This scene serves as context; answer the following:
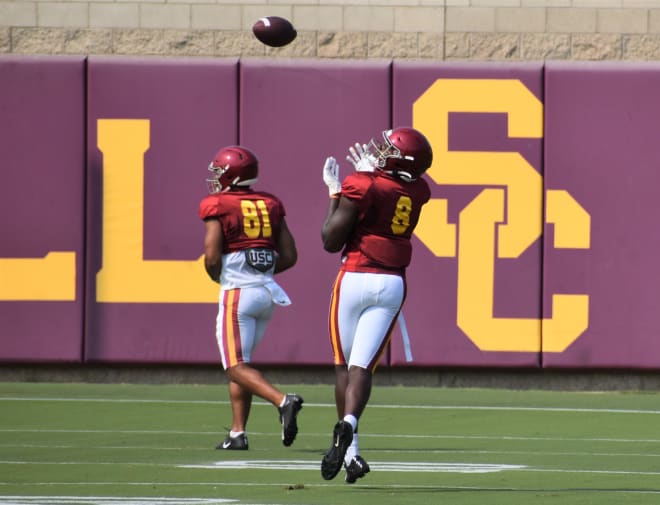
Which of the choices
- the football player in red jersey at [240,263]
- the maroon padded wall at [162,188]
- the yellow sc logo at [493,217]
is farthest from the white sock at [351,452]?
the maroon padded wall at [162,188]

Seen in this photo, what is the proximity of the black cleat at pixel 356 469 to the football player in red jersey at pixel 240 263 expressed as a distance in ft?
7.37

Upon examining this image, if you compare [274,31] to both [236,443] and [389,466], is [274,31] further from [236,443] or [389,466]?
[389,466]

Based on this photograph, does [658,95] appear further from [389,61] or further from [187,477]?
[187,477]

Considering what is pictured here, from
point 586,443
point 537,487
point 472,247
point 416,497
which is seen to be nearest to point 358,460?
point 416,497

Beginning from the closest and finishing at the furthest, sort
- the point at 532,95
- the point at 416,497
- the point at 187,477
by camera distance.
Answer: the point at 416,497 → the point at 187,477 → the point at 532,95

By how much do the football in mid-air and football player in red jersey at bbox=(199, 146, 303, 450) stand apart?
107 inches

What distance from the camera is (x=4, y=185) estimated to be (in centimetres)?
1551

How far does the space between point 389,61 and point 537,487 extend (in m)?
7.53

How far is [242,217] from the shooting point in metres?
10.6

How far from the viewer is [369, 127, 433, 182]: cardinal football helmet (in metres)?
8.72

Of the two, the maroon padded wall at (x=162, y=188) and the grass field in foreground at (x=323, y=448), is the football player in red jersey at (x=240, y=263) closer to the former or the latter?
the grass field in foreground at (x=323, y=448)

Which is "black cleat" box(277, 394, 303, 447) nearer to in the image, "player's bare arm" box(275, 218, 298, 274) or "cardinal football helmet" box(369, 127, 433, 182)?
"player's bare arm" box(275, 218, 298, 274)

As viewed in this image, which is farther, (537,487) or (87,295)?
(87,295)

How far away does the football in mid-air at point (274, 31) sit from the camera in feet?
43.3
